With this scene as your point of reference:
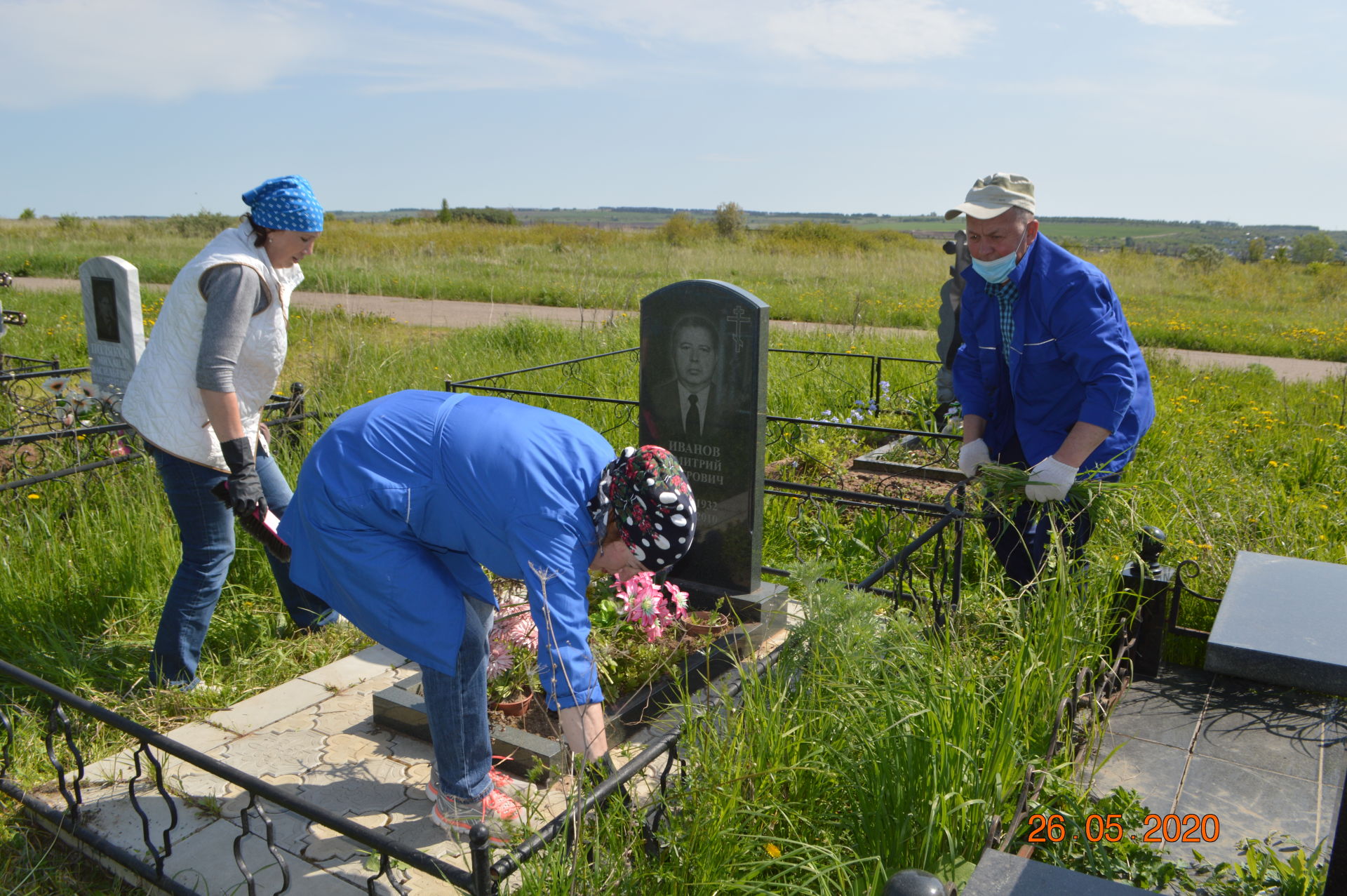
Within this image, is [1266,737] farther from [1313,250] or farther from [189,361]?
[1313,250]

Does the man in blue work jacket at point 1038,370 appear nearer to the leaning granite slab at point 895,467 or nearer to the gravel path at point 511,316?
the leaning granite slab at point 895,467

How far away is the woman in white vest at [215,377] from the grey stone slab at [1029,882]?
2.57 metres

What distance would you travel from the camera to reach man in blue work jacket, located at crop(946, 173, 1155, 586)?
3.09 metres

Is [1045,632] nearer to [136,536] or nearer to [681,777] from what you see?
[681,777]

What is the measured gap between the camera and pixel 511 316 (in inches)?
575

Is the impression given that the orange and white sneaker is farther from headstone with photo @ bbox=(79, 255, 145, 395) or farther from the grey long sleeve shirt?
headstone with photo @ bbox=(79, 255, 145, 395)

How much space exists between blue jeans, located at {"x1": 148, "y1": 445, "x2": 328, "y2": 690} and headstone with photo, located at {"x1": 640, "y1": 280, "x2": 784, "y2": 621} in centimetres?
176

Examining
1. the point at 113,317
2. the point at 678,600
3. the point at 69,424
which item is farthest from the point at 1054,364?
the point at 69,424

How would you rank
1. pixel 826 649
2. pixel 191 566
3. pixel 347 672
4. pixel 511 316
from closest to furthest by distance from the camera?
pixel 826 649 < pixel 191 566 < pixel 347 672 < pixel 511 316

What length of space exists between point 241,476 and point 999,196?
284cm

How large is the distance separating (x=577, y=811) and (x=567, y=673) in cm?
34

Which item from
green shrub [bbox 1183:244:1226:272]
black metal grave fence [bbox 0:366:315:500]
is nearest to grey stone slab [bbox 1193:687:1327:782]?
black metal grave fence [bbox 0:366:315:500]

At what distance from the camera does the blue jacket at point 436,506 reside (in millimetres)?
2074

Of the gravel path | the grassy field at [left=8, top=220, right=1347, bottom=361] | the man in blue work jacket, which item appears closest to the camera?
the man in blue work jacket
